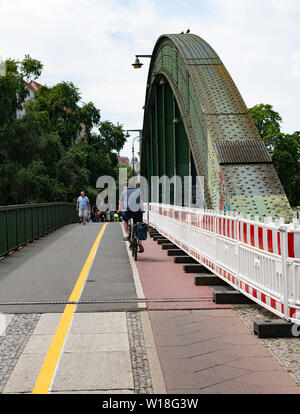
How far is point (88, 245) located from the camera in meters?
16.5

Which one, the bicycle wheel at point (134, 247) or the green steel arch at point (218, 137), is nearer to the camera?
the bicycle wheel at point (134, 247)

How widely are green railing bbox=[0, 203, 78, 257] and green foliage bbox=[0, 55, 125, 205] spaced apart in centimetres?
1666

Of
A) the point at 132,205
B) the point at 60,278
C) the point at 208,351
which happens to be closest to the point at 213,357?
the point at 208,351

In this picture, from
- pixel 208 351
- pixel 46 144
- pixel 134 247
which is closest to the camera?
pixel 208 351

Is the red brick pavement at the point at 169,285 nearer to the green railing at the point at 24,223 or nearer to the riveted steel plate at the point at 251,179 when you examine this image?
the riveted steel plate at the point at 251,179

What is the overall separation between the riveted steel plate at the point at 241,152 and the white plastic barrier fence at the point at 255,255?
2.83 m

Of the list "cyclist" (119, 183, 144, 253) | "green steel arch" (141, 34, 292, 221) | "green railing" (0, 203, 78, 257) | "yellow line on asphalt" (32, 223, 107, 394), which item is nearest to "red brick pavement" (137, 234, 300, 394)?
"yellow line on asphalt" (32, 223, 107, 394)

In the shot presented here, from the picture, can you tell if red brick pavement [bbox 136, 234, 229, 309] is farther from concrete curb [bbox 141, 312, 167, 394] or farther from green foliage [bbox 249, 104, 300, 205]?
green foliage [bbox 249, 104, 300, 205]

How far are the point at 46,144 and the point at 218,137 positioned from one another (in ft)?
105

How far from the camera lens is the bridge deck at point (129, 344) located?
437 cm

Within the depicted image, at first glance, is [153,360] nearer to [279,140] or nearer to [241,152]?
[241,152]

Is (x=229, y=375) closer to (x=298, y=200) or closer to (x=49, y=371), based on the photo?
(x=49, y=371)

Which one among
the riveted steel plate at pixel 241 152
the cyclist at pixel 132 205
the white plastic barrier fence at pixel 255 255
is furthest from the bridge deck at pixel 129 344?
the riveted steel plate at pixel 241 152

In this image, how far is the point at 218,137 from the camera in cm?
1410
